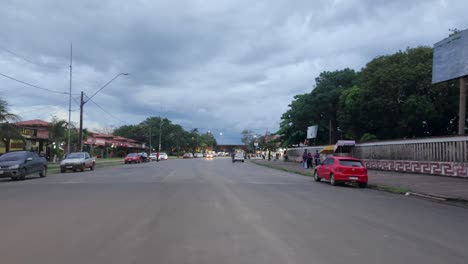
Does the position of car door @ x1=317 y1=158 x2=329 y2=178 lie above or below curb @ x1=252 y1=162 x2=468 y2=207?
above

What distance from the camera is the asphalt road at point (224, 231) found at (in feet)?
22.4

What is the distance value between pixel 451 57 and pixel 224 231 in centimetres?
2512

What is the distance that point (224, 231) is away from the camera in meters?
8.77

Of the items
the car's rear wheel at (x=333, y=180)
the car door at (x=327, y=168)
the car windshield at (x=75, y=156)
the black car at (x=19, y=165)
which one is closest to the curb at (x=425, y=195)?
the car's rear wheel at (x=333, y=180)

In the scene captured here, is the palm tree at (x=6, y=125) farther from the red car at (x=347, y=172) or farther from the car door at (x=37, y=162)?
the red car at (x=347, y=172)

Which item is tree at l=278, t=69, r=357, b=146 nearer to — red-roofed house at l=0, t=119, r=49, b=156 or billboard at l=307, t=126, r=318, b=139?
billboard at l=307, t=126, r=318, b=139

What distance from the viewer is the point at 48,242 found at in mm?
7652

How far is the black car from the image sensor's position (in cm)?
2388

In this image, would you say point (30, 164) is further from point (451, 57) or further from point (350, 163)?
point (451, 57)

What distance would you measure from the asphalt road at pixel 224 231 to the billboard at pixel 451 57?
16393 millimetres

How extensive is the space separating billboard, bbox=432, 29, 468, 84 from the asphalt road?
16393 mm

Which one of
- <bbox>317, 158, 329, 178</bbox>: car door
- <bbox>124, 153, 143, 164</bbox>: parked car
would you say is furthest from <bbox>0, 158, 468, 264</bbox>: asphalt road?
<bbox>124, 153, 143, 164</bbox>: parked car

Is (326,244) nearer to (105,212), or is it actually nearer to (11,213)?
(105,212)

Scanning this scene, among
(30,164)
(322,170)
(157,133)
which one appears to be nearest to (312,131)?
(322,170)
